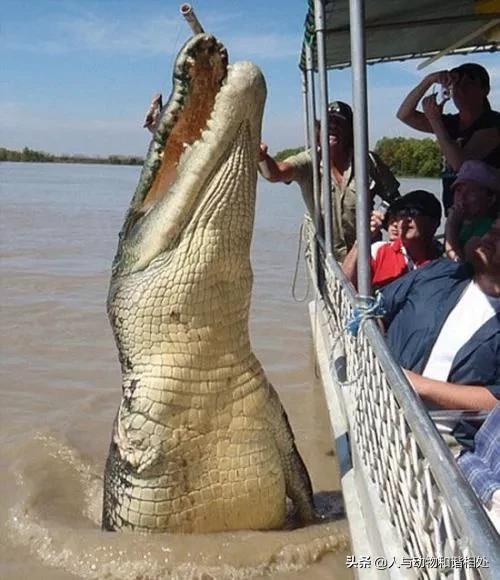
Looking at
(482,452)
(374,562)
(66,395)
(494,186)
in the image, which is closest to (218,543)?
(374,562)

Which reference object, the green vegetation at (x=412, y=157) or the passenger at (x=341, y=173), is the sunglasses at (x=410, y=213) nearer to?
the passenger at (x=341, y=173)

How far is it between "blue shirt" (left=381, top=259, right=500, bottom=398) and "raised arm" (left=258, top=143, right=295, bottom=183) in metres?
2.31

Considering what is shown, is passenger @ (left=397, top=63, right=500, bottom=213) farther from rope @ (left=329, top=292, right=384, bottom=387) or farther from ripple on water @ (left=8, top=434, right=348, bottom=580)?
ripple on water @ (left=8, top=434, right=348, bottom=580)

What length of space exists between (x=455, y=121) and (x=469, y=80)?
0.44 meters

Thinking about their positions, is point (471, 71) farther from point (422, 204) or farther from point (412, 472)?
point (412, 472)

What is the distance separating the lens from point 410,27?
5312 mm

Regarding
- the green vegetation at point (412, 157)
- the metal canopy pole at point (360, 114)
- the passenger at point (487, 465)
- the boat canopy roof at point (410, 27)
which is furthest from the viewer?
the green vegetation at point (412, 157)

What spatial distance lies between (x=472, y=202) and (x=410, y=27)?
2101 mm

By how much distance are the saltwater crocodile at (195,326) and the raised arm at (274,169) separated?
8.23 feet

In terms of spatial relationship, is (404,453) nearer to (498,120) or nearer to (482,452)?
(482,452)

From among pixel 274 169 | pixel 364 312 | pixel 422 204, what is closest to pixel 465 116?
pixel 422 204

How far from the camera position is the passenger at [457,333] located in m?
2.63

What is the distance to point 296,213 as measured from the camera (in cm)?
2380

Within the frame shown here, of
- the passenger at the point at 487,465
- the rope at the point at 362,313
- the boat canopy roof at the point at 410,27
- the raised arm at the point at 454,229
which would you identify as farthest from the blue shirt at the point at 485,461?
the boat canopy roof at the point at 410,27
